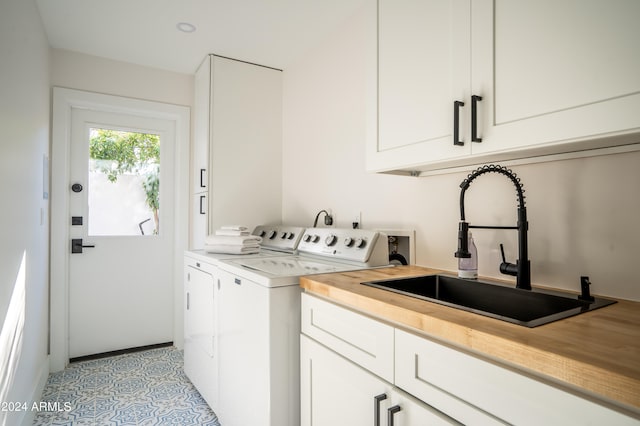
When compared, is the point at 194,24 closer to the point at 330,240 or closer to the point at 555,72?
the point at 330,240

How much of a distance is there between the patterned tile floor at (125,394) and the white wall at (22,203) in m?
0.16

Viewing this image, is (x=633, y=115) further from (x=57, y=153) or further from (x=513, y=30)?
(x=57, y=153)

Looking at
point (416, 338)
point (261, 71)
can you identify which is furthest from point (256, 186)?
point (416, 338)

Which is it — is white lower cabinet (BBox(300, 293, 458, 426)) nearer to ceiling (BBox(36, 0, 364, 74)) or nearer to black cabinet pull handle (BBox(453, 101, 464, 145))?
black cabinet pull handle (BBox(453, 101, 464, 145))

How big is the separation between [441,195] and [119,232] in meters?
2.60

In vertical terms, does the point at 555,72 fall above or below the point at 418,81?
below

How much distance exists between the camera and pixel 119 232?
3049mm

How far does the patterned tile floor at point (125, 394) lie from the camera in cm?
205

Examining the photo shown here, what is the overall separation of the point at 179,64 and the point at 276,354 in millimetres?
2499

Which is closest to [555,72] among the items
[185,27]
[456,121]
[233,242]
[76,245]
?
[456,121]

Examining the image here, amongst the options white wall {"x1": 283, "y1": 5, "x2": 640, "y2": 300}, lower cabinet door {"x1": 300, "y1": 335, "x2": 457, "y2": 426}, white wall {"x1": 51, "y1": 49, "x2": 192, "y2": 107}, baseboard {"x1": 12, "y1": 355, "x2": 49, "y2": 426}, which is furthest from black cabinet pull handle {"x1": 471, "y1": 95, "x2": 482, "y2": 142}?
white wall {"x1": 51, "y1": 49, "x2": 192, "y2": 107}

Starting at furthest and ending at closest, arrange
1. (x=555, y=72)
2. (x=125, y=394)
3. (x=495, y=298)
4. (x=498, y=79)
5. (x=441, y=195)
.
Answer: (x=125, y=394), (x=441, y=195), (x=495, y=298), (x=498, y=79), (x=555, y=72)

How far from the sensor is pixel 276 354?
144cm

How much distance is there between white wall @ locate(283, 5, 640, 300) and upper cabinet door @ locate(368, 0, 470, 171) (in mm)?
357
